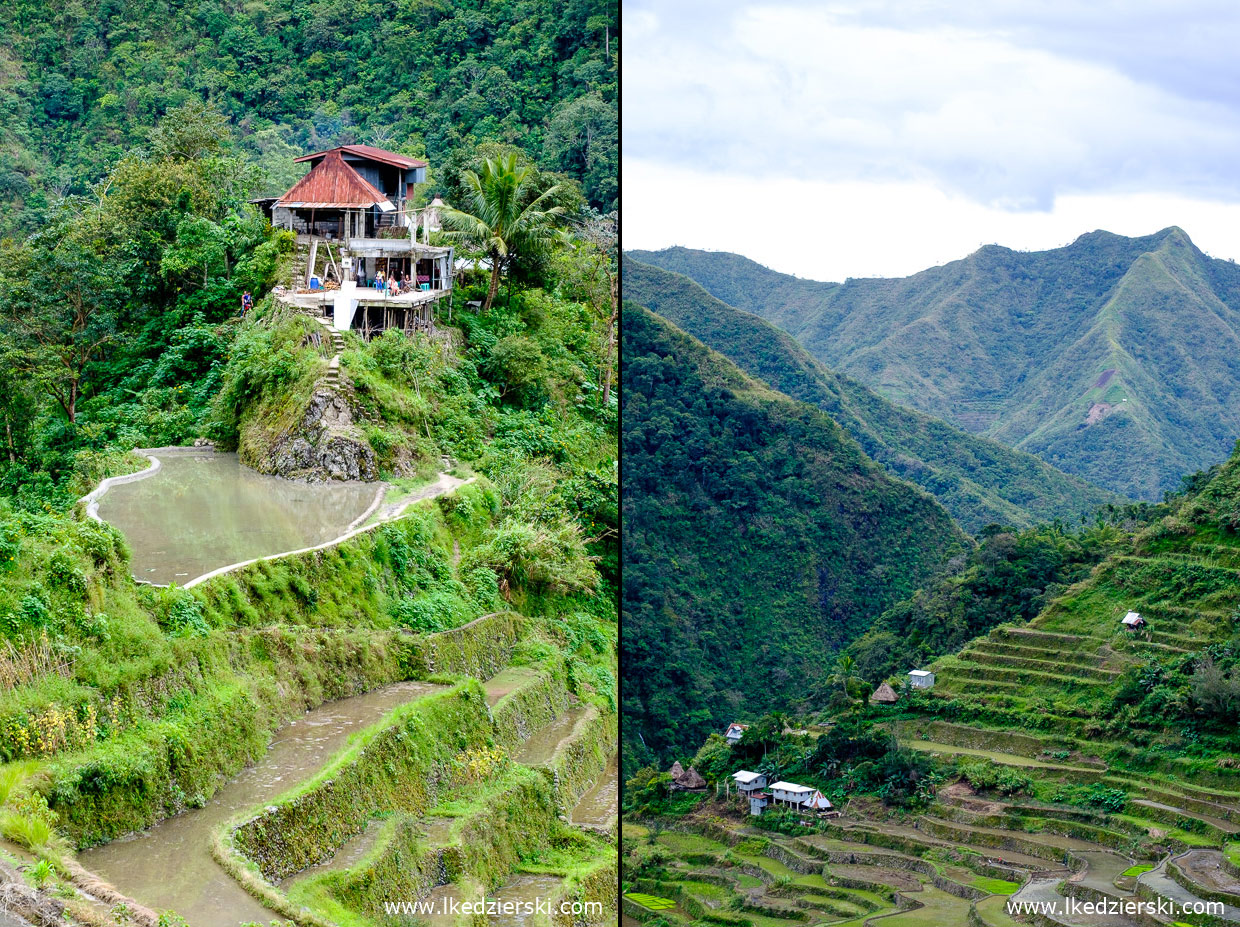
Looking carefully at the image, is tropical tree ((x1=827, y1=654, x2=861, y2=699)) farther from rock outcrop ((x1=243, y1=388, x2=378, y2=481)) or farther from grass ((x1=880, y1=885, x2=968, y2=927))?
rock outcrop ((x1=243, y1=388, x2=378, y2=481))

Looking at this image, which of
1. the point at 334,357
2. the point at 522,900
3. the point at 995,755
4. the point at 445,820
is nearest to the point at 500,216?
the point at 334,357

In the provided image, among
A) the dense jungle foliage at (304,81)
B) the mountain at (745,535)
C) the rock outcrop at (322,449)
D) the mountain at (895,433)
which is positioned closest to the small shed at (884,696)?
the mountain at (745,535)

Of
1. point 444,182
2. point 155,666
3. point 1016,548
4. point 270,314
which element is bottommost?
point 1016,548

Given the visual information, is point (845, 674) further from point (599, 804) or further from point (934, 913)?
point (599, 804)

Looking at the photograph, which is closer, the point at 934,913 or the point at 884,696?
the point at 934,913

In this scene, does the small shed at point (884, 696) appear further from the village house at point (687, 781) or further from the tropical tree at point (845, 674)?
the village house at point (687, 781)

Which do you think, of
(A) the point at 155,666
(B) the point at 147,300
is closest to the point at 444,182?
(B) the point at 147,300

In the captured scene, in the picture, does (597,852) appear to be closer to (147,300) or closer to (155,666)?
(155,666)
